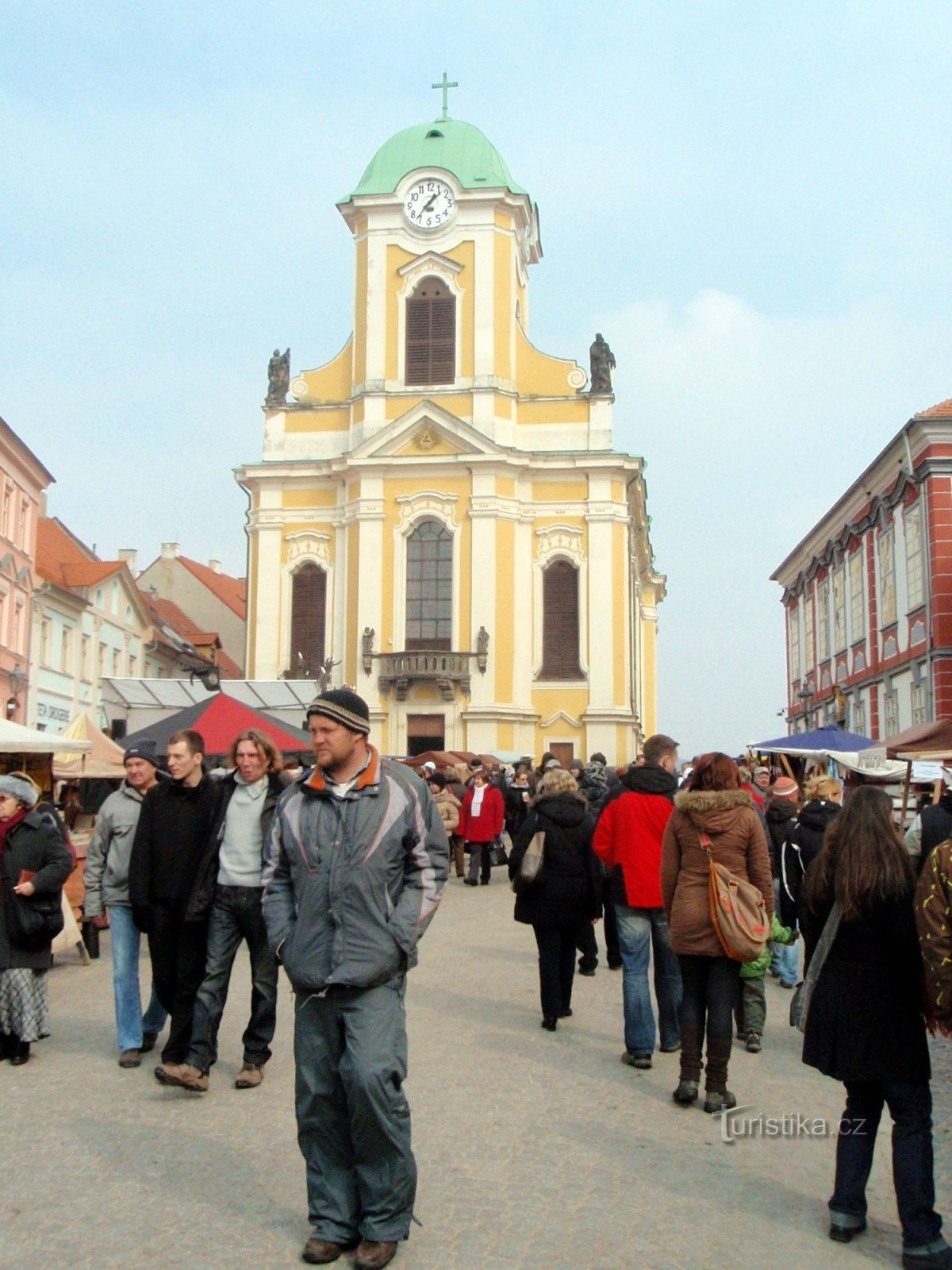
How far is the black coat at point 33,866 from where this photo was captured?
312 inches

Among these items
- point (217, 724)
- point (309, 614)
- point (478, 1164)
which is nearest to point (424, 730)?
point (309, 614)

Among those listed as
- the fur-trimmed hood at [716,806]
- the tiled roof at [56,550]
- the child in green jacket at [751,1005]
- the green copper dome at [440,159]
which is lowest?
the child in green jacket at [751,1005]

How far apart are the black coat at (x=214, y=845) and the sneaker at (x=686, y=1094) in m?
2.56

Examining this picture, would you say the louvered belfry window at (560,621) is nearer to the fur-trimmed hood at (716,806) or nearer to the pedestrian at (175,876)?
the pedestrian at (175,876)

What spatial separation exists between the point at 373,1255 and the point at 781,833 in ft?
23.3

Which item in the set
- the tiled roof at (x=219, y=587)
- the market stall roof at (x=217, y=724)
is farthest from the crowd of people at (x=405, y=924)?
the tiled roof at (x=219, y=587)

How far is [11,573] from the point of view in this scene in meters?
37.3

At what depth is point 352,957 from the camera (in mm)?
4785

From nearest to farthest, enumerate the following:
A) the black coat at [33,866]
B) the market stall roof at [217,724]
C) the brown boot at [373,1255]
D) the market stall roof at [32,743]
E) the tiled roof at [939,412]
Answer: the brown boot at [373,1255], the black coat at [33,866], the market stall roof at [32,743], the market stall roof at [217,724], the tiled roof at [939,412]

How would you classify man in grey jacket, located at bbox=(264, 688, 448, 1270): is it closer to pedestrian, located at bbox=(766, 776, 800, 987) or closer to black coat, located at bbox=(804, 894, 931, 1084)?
black coat, located at bbox=(804, 894, 931, 1084)

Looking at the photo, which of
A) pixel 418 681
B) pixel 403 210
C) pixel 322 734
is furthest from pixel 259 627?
pixel 322 734

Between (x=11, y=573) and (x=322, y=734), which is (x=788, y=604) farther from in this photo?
(x=322, y=734)

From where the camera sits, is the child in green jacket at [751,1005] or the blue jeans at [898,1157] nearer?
the blue jeans at [898,1157]

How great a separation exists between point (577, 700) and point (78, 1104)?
31.2 m
